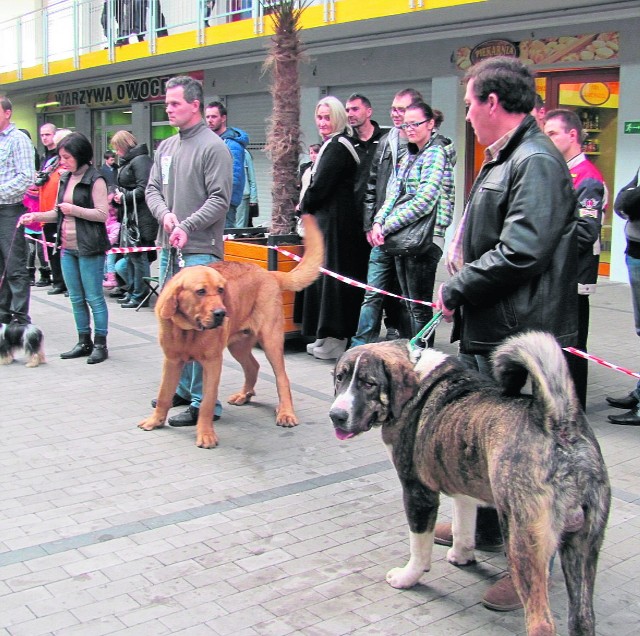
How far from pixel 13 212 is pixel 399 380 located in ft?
18.2

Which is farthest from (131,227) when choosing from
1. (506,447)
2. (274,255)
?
(506,447)

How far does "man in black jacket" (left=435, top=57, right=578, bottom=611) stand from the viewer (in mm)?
3225

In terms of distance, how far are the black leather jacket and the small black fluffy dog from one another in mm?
5030

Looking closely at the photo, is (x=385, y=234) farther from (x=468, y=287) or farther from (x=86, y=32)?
(x=86, y=32)

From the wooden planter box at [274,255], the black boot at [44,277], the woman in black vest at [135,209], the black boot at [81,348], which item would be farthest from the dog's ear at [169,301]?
the black boot at [44,277]

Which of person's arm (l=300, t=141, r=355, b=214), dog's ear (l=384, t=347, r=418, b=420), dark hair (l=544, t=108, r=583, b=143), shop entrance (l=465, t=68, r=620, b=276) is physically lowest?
dog's ear (l=384, t=347, r=418, b=420)

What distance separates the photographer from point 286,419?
5828 millimetres

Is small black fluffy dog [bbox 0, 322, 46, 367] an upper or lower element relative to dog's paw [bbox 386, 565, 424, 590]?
upper

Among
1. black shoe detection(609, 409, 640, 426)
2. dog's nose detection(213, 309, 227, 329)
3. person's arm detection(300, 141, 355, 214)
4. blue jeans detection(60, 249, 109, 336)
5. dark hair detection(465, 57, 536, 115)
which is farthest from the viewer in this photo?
blue jeans detection(60, 249, 109, 336)

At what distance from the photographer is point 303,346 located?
8.23 m

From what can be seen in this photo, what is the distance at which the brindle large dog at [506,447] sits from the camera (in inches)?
111

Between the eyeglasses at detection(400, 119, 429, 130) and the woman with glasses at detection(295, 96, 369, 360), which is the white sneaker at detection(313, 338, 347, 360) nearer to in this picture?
the woman with glasses at detection(295, 96, 369, 360)

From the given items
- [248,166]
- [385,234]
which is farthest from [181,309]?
[248,166]

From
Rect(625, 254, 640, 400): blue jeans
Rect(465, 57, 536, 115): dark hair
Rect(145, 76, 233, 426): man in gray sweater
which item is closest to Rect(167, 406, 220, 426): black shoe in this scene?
Rect(145, 76, 233, 426): man in gray sweater
